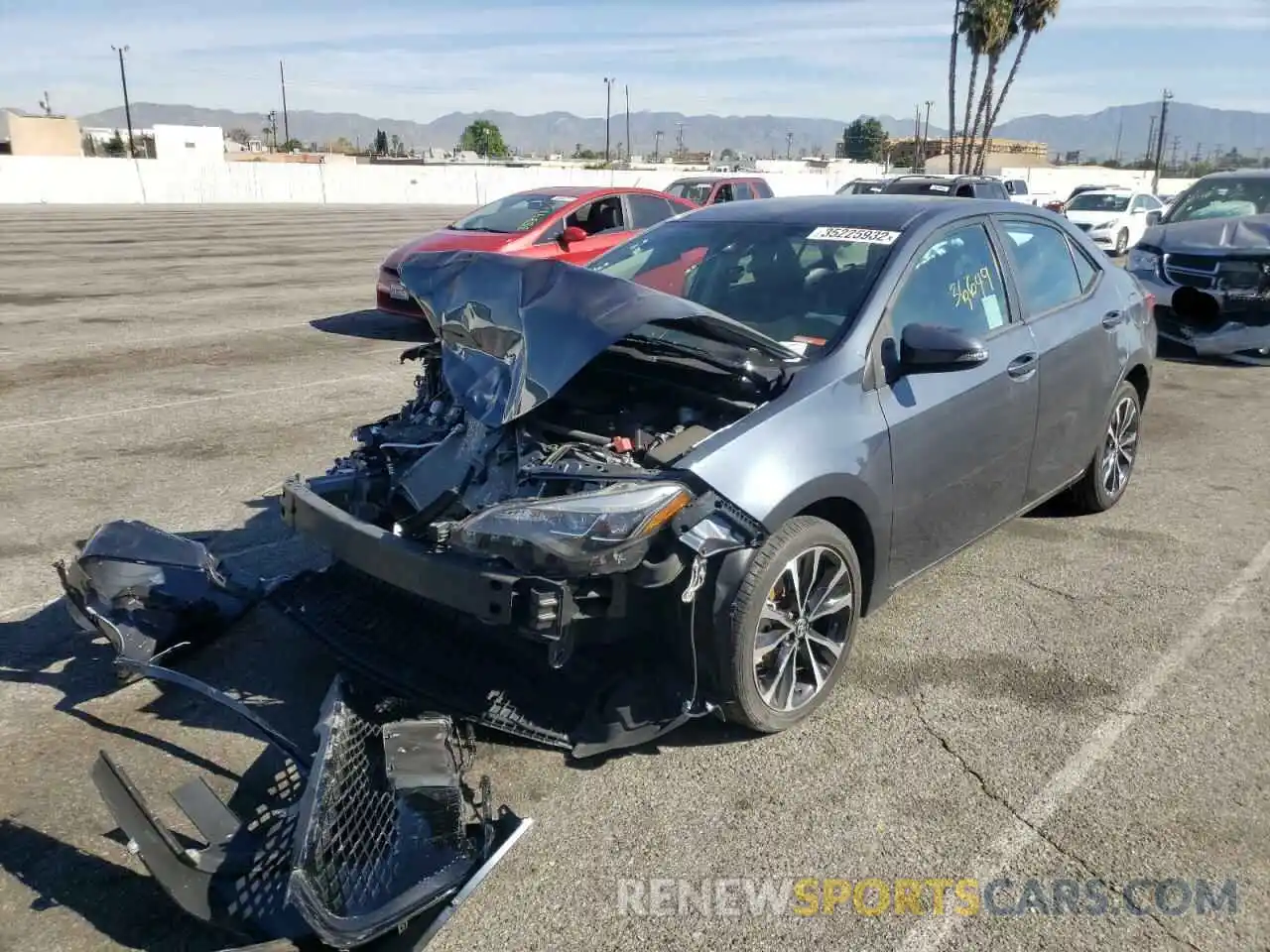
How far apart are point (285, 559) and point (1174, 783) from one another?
3917mm

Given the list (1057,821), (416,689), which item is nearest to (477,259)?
(416,689)

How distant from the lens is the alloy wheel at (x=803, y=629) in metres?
3.41

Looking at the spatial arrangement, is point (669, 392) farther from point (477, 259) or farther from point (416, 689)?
point (416, 689)

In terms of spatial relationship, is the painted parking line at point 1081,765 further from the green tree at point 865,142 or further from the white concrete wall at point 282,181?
the green tree at point 865,142

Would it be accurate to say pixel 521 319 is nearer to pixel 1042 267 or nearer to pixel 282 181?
pixel 1042 267

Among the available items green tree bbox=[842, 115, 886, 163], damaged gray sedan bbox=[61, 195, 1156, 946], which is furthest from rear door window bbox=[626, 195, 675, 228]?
green tree bbox=[842, 115, 886, 163]

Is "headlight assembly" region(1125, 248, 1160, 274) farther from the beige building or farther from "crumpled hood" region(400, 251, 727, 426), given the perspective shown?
the beige building

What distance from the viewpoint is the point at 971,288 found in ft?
14.6

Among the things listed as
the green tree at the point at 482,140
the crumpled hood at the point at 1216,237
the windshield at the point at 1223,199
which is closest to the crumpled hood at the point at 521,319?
the crumpled hood at the point at 1216,237

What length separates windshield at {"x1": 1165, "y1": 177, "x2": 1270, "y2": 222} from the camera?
11734mm

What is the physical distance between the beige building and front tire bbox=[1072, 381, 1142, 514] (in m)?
78.5

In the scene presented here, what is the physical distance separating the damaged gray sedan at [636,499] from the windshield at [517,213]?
26.0ft

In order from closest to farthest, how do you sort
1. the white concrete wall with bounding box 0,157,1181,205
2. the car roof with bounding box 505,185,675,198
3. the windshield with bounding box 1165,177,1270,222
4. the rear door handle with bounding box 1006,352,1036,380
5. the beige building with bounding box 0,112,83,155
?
the rear door handle with bounding box 1006,352,1036,380, the windshield with bounding box 1165,177,1270,222, the car roof with bounding box 505,185,675,198, the white concrete wall with bounding box 0,157,1181,205, the beige building with bounding box 0,112,83,155

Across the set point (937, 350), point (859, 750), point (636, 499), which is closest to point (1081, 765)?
point (859, 750)
